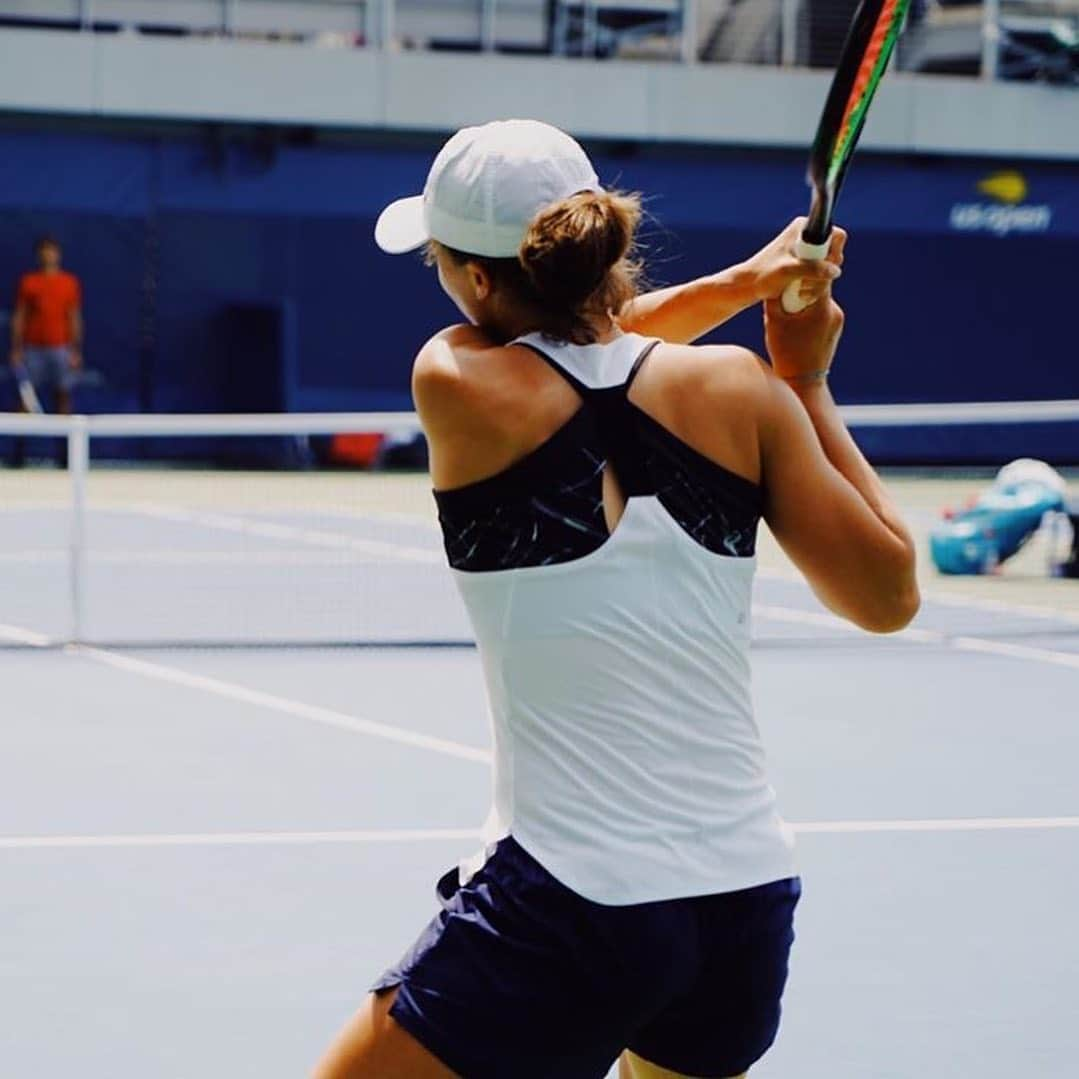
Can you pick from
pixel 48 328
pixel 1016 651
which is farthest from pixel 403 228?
pixel 48 328

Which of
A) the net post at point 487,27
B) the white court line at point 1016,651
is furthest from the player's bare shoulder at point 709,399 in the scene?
the net post at point 487,27

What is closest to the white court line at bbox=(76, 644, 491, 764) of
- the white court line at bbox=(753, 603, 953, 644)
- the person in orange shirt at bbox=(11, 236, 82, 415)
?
the white court line at bbox=(753, 603, 953, 644)

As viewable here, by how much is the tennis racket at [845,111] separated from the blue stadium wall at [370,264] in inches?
675

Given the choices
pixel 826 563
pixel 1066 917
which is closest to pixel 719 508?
pixel 826 563

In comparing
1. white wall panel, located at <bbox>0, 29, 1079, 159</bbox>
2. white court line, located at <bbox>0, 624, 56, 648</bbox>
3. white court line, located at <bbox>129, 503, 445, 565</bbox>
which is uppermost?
white wall panel, located at <bbox>0, 29, 1079, 159</bbox>

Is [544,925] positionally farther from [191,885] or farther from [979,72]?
[979,72]

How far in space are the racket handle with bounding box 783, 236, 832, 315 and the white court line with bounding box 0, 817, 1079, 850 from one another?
3286 millimetres

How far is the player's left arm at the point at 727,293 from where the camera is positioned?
247 centimetres

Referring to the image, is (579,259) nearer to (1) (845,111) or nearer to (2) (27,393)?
(1) (845,111)

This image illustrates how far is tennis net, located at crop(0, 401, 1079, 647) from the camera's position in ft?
31.4

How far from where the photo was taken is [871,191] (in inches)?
873

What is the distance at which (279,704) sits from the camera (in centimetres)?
784

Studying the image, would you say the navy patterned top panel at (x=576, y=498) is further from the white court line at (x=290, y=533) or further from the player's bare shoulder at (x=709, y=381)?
the white court line at (x=290, y=533)

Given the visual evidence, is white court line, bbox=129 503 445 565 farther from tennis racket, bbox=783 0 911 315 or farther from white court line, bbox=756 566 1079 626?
tennis racket, bbox=783 0 911 315
